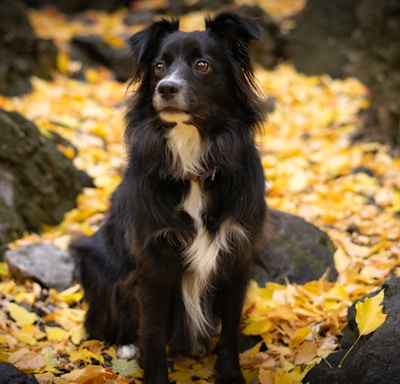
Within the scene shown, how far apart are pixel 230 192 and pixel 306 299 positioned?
1131mm

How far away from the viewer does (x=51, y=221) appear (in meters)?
4.89

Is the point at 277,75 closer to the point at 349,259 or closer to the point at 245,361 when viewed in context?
the point at 349,259

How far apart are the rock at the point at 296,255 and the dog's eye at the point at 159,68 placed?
1.42 metres

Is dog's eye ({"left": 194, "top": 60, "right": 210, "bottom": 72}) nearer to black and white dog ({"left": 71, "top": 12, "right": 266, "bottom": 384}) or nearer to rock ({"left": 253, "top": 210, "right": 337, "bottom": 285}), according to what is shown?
black and white dog ({"left": 71, "top": 12, "right": 266, "bottom": 384})

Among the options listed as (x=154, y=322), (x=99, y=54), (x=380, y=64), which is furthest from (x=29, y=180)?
(x=99, y=54)

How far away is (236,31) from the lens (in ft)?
9.91

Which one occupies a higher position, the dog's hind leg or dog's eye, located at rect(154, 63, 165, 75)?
dog's eye, located at rect(154, 63, 165, 75)

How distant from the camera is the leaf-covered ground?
327 centimetres

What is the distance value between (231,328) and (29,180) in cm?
244

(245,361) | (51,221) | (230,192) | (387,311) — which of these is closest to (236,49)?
(230,192)

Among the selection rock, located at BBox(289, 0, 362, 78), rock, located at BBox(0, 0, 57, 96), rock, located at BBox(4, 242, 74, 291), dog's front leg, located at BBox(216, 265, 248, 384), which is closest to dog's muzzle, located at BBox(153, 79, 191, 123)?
dog's front leg, located at BBox(216, 265, 248, 384)

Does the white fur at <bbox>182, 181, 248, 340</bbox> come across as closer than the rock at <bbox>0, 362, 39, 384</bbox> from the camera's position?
No

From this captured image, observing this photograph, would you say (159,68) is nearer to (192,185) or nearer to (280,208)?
(192,185)

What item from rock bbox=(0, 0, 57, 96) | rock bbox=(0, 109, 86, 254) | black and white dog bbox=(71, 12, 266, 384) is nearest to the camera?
black and white dog bbox=(71, 12, 266, 384)
